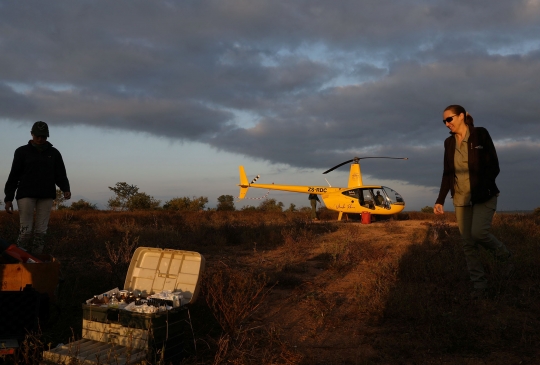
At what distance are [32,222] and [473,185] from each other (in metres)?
5.36

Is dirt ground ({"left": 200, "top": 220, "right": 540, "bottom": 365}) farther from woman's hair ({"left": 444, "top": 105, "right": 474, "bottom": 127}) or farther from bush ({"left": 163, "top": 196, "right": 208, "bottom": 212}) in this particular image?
bush ({"left": 163, "top": 196, "right": 208, "bottom": 212})

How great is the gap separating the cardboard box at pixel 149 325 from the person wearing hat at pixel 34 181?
229 centimetres

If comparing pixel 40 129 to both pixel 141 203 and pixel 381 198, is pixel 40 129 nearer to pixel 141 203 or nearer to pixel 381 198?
pixel 381 198

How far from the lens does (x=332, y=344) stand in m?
3.71

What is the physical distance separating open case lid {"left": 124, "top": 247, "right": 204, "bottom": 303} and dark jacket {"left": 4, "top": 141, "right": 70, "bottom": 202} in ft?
7.01

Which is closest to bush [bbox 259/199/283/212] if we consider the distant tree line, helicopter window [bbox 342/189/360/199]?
the distant tree line

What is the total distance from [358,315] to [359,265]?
237 centimetres

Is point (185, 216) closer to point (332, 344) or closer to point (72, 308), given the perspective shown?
point (72, 308)

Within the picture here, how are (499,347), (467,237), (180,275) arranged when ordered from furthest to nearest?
(467,237) → (180,275) → (499,347)

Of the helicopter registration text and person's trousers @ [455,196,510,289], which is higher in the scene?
the helicopter registration text

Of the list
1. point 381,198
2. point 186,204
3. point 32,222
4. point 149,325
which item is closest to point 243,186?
point 186,204

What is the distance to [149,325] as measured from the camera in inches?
117

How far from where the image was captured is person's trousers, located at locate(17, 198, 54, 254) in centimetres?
516

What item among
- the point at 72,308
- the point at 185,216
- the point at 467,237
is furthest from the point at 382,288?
the point at 185,216
